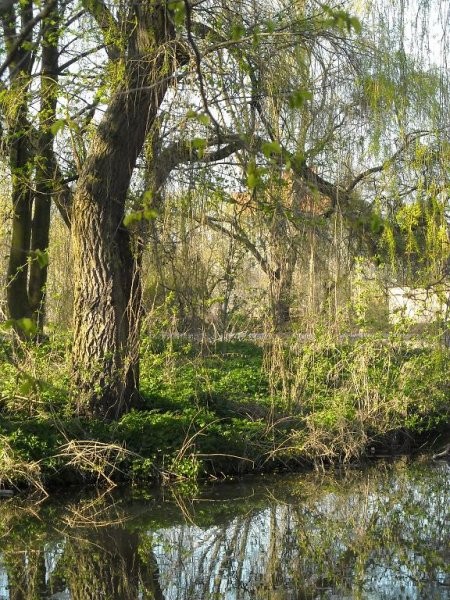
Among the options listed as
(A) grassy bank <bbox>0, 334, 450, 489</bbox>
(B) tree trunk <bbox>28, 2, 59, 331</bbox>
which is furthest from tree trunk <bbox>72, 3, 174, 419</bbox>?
(B) tree trunk <bbox>28, 2, 59, 331</bbox>

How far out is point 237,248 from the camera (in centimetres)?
1045

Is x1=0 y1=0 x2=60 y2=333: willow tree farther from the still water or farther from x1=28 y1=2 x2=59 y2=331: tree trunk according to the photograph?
the still water

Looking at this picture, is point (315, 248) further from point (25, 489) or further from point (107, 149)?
point (25, 489)

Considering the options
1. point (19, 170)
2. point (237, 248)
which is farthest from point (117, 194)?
point (19, 170)

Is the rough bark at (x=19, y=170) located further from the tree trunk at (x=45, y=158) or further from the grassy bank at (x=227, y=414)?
the grassy bank at (x=227, y=414)

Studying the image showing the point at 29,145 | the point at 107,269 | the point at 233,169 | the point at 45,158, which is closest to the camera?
the point at 233,169

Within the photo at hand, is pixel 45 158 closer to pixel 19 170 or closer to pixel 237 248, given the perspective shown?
pixel 19 170

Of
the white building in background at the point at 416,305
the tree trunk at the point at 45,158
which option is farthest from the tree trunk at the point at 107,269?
the white building in background at the point at 416,305

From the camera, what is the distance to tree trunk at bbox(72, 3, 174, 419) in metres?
10.2

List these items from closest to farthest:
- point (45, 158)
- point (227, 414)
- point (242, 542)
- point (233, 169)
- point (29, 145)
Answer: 1. point (242, 542)
2. point (233, 169)
3. point (227, 414)
4. point (45, 158)
5. point (29, 145)

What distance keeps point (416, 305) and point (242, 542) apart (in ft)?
15.9

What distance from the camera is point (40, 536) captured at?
8.01m

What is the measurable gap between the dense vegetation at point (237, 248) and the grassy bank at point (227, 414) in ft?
0.09

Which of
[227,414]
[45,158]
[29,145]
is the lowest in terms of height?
[227,414]
